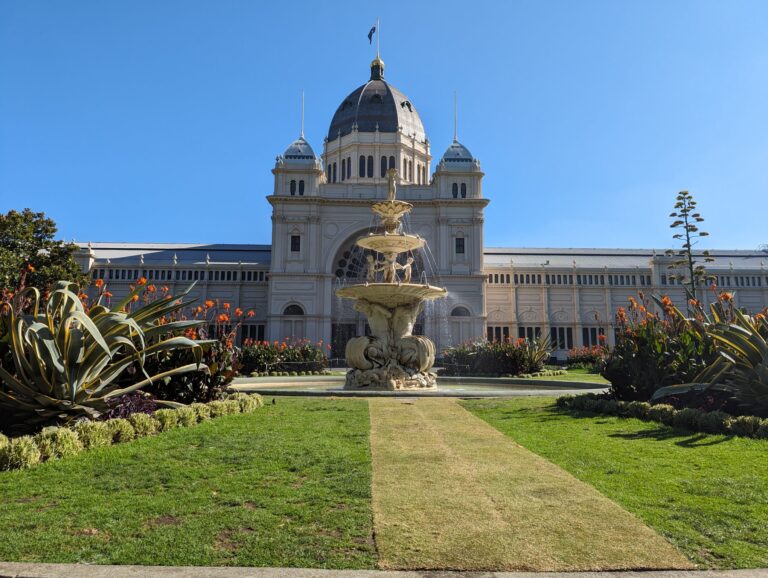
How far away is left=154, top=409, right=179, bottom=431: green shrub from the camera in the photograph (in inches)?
377

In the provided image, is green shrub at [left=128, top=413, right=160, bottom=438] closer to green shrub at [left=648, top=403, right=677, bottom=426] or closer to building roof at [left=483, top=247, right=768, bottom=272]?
green shrub at [left=648, top=403, right=677, bottom=426]

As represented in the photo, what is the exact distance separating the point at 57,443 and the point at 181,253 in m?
59.5

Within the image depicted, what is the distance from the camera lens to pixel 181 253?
63.6m

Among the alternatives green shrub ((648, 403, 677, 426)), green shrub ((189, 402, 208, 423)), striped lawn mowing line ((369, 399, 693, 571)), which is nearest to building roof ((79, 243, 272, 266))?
green shrub ((189, 402, 208, 423))

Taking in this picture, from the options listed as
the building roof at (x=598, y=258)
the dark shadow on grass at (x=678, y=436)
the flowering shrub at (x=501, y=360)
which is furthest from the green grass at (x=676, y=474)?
the building roof at (x=598, y=258)

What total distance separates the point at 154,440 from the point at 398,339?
11.2 metres

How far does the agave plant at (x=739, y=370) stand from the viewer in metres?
10.0

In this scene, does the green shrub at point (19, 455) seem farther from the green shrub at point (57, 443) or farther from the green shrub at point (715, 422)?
the green shrub at point (715, 422)

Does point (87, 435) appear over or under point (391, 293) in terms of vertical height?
under

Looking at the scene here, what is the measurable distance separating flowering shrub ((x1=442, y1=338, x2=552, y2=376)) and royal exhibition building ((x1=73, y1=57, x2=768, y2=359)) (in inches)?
732

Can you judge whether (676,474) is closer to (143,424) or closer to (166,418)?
(143,424)

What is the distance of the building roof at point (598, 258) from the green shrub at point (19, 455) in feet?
189

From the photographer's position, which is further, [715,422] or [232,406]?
[232,406]

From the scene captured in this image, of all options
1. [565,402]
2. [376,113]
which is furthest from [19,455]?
[376,113]
